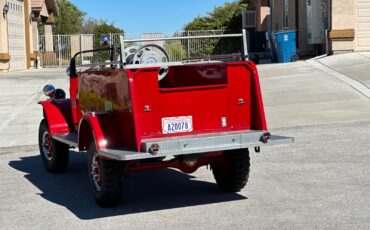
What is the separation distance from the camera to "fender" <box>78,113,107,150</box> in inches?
249

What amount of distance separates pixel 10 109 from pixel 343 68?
368 inches

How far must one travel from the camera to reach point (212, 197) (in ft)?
22.9

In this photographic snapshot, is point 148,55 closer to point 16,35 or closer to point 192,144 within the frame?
point 192,144

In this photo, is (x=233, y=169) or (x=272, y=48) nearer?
(x=233, y=169)

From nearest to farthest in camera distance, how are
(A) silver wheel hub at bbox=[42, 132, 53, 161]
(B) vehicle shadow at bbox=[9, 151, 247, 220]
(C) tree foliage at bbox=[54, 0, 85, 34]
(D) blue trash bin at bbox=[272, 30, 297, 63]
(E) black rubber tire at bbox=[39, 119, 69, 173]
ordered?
(B) vehicle shadow at bbox=[9, 151, 247, 220] → (E) black rubber tire at bbox=[39, 119, 69, 173] → (A) silver wheel hub at bbox=[42, 132, 53, 161] → (D) blue trash bin at bbox=[272, 30, 297, 63] → (C) tree foliage at bbox=[54, 0, 85, 34]

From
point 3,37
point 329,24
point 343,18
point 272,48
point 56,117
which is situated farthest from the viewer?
point 3,37

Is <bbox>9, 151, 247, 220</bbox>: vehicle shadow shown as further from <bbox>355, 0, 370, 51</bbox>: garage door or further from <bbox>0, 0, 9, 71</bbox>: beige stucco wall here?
<bbox>0, 0, 9, 71</bbox>: beige stucco wall

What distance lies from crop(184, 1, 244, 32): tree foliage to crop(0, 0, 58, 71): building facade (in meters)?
10.3

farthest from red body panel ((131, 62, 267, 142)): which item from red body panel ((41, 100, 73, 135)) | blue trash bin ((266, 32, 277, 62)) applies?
blue trash bin ((266, 32, 277, 62))

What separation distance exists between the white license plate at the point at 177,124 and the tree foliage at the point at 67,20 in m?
49.1

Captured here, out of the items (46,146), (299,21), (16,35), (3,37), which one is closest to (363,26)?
(299,21)

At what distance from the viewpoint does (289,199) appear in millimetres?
6656

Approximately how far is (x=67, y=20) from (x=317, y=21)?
36824mm

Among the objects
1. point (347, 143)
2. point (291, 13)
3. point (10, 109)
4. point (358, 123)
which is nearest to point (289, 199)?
point (347, 143)
